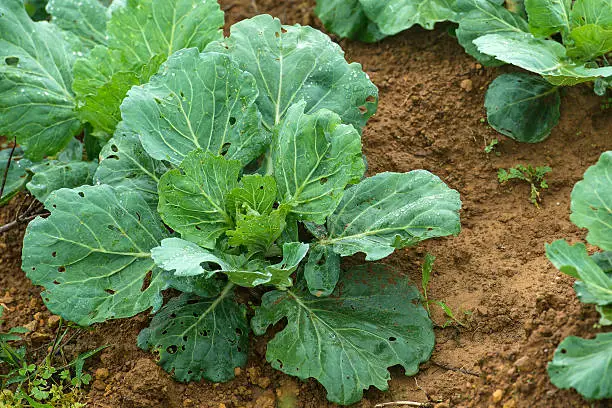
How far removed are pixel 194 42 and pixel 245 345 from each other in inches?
63.4

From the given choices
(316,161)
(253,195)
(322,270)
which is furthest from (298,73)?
(322,270)

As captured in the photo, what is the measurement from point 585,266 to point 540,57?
1.34 meters

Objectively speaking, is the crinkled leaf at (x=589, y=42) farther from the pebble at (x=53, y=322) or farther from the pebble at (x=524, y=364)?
the pebble at (x=53, y=322)

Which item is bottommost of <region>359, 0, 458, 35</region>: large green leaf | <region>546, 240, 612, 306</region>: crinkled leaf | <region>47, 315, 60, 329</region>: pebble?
<region>47, 315, 60, 329</region>: pebble

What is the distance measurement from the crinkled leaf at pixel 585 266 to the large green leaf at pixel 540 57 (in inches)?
43.8

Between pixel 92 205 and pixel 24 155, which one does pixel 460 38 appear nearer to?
pixel 92 205

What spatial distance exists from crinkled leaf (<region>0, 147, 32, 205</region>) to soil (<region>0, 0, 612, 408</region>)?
0.16m

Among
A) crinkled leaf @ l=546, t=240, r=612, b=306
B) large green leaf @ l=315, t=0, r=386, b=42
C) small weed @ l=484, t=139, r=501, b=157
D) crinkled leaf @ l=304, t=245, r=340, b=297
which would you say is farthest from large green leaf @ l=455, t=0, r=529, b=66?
crinkled leaf @ l=546, t=240, r=612, b=306

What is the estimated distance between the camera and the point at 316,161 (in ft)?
10.7

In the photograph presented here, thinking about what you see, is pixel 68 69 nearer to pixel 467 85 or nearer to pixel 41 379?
pixel 41 379

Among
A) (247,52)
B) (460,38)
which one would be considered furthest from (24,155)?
(460,38)

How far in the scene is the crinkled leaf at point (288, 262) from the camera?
300 cm

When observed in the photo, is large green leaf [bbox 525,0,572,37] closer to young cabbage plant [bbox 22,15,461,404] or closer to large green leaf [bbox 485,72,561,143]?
large green leaf [bbox 485,72,561,143]

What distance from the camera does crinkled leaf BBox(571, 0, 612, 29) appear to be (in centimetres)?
368
